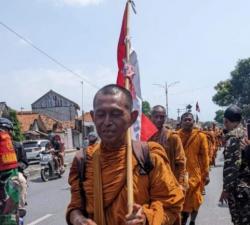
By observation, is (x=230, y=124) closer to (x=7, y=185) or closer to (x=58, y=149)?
(x=7, y=185)

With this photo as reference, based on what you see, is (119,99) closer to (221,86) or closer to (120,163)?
(120,163)

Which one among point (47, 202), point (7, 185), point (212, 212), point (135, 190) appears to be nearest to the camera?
point (135, 190)

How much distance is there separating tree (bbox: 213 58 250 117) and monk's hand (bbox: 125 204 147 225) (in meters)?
50.0

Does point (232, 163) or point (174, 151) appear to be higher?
point (174, 151)

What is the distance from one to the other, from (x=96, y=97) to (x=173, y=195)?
0.68 metres

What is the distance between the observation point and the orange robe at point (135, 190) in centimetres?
278

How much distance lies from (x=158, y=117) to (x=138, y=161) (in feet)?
12.0

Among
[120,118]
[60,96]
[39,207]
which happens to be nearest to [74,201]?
[120,118]

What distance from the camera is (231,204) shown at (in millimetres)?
5133

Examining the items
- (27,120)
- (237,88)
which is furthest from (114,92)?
(27,120)

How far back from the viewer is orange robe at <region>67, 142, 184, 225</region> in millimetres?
2783

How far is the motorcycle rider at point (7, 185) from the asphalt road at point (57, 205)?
3.74 m

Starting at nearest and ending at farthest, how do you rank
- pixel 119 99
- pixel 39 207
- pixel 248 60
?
pixel 119 99 < pixel 39 207 < pixel 248 60

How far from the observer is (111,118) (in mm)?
2869
